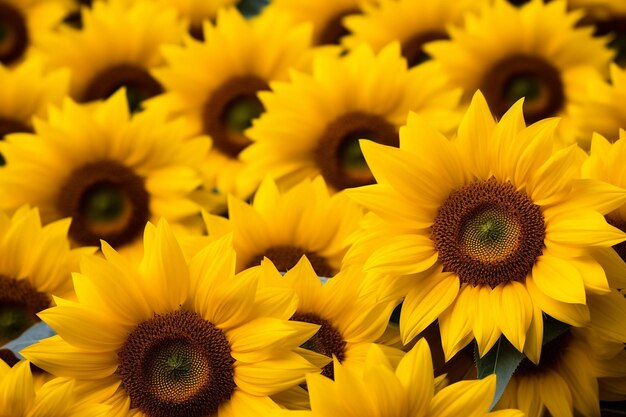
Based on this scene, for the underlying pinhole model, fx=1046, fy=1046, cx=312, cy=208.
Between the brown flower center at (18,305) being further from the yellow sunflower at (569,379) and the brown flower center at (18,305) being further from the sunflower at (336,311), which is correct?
the yellow sunflower at (569,379)

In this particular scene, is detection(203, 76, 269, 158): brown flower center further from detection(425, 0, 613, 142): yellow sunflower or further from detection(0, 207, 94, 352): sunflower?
detection(0, 207, 94, 352): sunflower

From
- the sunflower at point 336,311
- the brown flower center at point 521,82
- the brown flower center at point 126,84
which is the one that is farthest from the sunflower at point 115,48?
the sunflower at point 336,311

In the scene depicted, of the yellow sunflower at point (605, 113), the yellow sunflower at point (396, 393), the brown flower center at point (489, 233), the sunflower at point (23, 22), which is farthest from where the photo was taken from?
the sunflower at point (23, 22)

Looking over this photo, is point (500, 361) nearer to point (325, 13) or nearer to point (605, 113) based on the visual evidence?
point (605, 113)

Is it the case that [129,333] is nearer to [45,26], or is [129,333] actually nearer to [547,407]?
[547,407]

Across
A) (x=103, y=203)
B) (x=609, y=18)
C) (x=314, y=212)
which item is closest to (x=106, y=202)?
(x=103, y=203)
